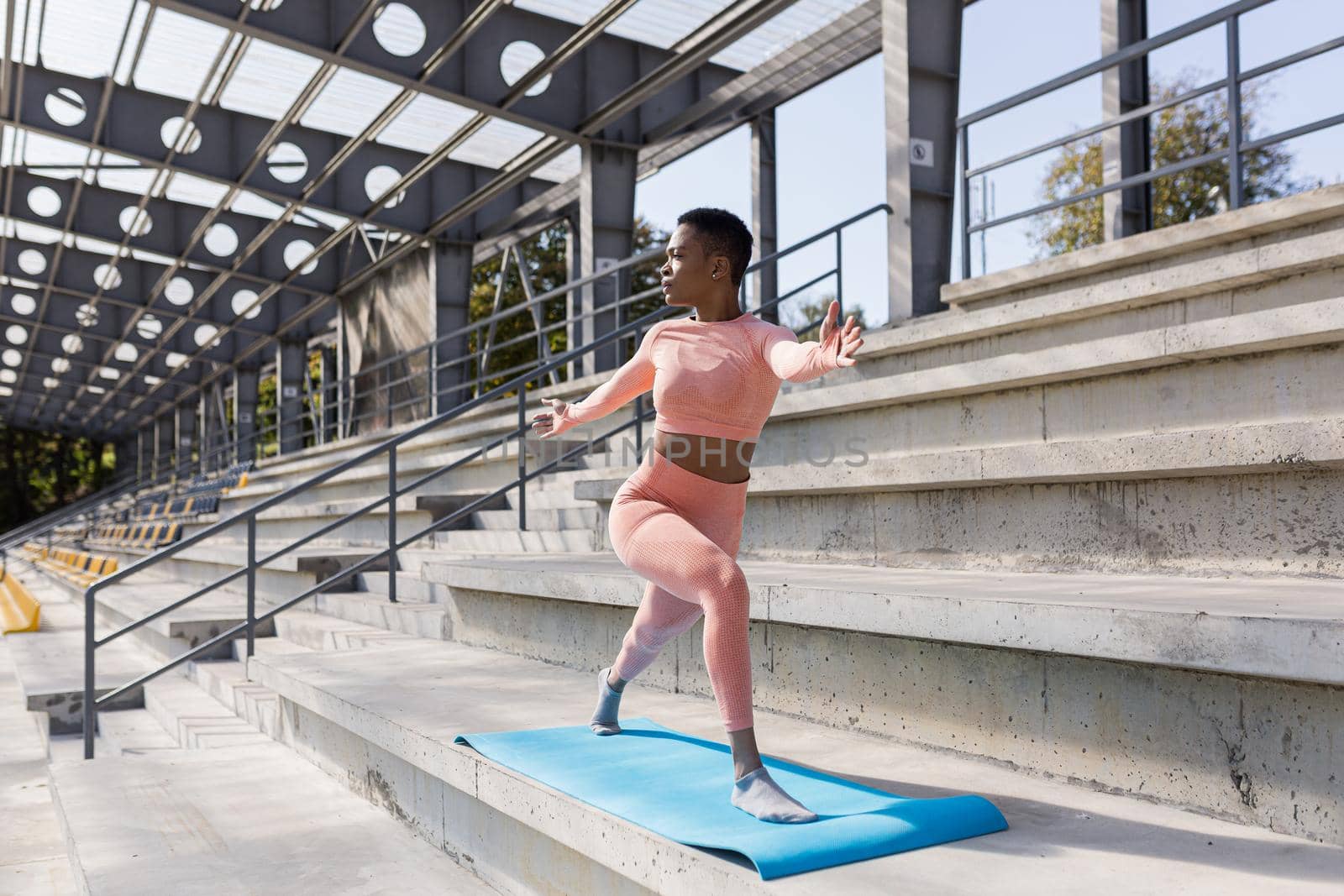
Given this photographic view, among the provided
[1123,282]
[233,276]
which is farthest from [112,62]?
[1123,282]

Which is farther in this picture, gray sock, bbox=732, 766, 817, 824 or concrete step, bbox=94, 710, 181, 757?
concrete step, bbox=94, 710, 181, 757

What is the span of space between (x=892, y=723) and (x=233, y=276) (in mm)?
19403

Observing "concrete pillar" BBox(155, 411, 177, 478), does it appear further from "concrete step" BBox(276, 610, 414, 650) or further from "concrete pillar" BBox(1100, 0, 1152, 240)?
"concrete pillar" BBox(1100, 0, 1152, 240)

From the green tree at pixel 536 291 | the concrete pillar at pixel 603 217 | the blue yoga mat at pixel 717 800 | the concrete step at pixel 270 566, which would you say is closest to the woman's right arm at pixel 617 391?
the blue yoga mat at pixel 717 800

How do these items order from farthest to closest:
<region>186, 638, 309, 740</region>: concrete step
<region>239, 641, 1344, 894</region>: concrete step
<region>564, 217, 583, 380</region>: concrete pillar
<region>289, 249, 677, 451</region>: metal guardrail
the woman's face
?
1. <region>289, 249, 677, 451</region>: metal guardrail
2. <region>564, 217, 583, 380</region>: concrete pillar
3. <region>186, 638, 309, 740</region>: concrete step
4. the woman's face
5. <region>239, 641, 1344, 894</region>: concrete step

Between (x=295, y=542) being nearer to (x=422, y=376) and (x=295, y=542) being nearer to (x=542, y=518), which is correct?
(x=542, y=518)

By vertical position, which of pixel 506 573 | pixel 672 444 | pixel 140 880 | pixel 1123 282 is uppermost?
pixel 1123 282

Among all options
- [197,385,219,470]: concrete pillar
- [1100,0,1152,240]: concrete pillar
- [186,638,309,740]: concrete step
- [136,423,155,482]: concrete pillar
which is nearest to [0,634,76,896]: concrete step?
[186,638,309,740]: concrete step

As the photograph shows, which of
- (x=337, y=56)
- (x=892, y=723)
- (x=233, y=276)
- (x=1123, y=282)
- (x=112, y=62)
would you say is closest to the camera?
(x=892, y=723)

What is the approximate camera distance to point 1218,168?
17125mm

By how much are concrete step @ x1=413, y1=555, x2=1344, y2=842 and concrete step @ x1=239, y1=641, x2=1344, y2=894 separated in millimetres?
69

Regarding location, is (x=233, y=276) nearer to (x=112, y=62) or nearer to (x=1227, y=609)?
(x=112, y=62)

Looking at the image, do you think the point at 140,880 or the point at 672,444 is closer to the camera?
the point at 672,444

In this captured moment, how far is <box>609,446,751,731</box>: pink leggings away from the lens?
223 cm
